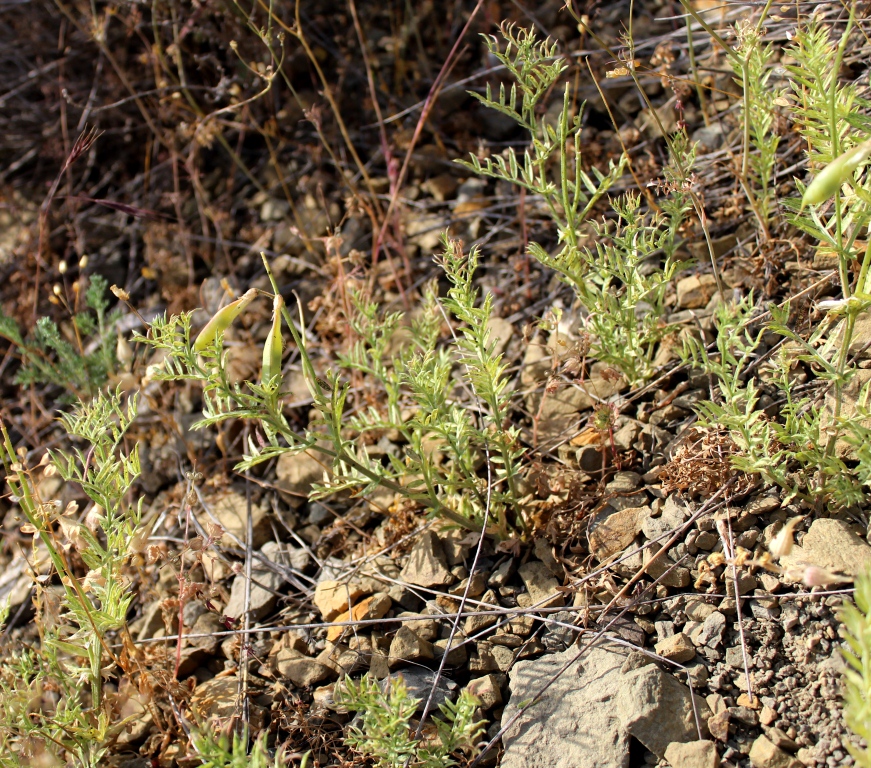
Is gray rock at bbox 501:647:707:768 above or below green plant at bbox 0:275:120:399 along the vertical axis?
below

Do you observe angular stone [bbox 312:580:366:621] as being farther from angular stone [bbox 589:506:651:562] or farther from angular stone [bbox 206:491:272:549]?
angular stone [bbox 589:506:651:562]

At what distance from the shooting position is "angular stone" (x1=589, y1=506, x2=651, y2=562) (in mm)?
2234

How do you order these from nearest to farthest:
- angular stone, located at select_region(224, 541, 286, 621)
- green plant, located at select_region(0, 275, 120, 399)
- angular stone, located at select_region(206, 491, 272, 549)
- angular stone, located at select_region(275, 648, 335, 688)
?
angular stone, located at select_region(275, 648, 335, 688)
angular stone, located at select_region(224, 541, 286, 621)
angular stone, located at select_region(206, 491, 272, 549)
green plant, located at select_region(0, 275, 120, 399)

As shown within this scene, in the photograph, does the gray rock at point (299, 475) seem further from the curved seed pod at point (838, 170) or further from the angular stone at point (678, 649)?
the curved seed pod at point (838, 170)

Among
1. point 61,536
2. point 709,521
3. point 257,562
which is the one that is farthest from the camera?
point 61,536

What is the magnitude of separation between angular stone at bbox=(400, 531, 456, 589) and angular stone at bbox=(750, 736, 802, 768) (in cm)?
94

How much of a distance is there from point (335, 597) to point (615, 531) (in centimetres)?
87

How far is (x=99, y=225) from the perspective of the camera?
169 inches

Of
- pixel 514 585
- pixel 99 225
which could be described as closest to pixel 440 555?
pixel 514 585

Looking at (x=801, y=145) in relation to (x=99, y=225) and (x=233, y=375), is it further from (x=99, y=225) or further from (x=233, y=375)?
(x=99, y=225)

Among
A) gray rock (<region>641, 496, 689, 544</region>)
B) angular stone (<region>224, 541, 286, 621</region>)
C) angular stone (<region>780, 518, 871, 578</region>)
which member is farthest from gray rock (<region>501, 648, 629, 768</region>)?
angular stone (<region>224, 541, 286, 621</region>)

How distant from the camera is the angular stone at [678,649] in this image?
6.35 ft

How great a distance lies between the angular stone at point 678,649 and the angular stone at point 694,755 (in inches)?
8.5

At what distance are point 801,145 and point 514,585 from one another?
1883mm
